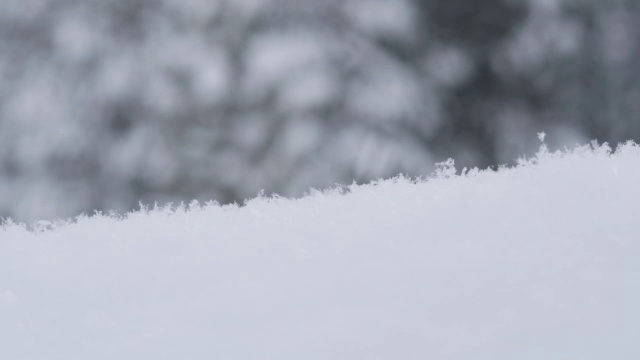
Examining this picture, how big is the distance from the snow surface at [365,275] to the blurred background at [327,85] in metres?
0.03

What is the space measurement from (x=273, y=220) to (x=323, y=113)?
115mm

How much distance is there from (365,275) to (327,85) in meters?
0.20

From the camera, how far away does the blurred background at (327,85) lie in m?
0.69

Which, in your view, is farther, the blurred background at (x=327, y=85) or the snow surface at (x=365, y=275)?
the blurred background at (x=327, y=85)

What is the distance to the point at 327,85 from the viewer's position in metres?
0.69

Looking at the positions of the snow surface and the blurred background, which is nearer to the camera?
the snow surface

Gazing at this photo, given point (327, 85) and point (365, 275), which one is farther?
point (327, 85)

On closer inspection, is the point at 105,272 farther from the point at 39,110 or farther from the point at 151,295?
the point at 39,110

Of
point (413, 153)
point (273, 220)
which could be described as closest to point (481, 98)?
point (413, 153)

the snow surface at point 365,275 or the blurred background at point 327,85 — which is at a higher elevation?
the blurred background at point 327,85

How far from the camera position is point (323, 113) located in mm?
694

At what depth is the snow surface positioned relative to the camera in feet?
1.73

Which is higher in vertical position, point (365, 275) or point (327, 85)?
point (327, 85)

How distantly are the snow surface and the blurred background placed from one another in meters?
0.03
